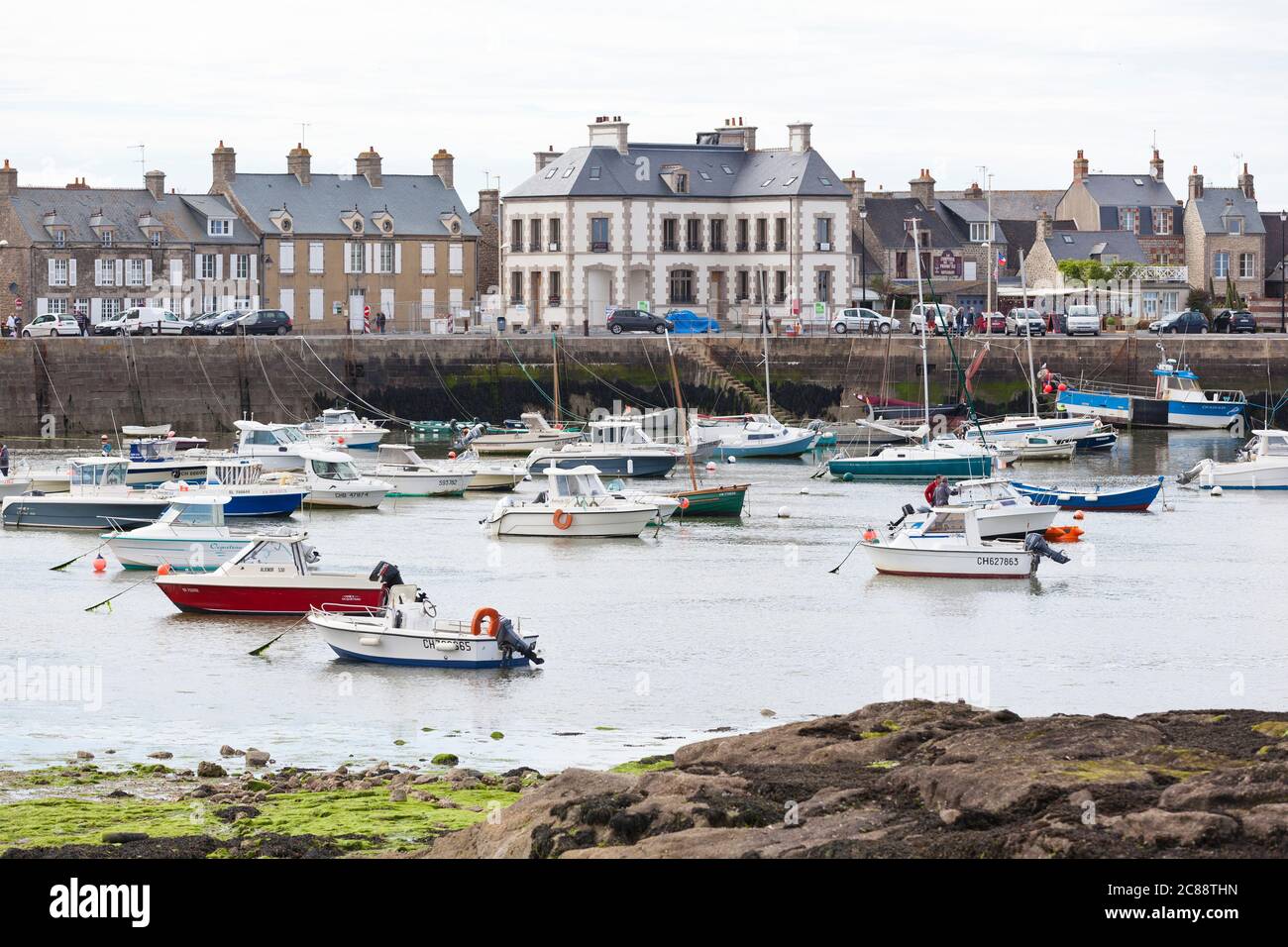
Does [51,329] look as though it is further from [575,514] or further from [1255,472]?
[1255,472]

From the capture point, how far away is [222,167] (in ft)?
279

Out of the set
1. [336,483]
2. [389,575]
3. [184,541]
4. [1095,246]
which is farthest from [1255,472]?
[1095,246]

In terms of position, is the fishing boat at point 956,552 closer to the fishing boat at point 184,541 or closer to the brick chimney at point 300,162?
the fishing boat at point 184,541

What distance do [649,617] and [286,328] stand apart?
4371 cm

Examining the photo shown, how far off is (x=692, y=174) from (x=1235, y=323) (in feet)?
74.5

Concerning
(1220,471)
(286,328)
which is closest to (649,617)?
(1220,471)

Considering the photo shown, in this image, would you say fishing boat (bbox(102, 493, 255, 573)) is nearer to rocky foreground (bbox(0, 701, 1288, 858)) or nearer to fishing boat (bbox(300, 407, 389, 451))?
rocky foreground (bbox(0, 701, 1288, 858))

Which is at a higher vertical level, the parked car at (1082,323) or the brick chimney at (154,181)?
the brick chimney at (154,181)

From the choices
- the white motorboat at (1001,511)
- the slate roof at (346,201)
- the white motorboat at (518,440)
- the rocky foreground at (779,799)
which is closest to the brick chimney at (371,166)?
the slate roof at (346,201)

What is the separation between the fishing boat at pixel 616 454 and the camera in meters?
55.2

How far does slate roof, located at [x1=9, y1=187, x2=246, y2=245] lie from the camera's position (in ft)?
261

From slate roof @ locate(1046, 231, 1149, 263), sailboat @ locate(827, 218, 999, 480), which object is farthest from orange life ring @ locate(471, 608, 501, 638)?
slate roof @ locate(1046, 231, 1149, 263)

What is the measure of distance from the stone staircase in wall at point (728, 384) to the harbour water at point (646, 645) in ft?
85.6

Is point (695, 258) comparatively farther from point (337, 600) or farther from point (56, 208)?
point (337, 600)
